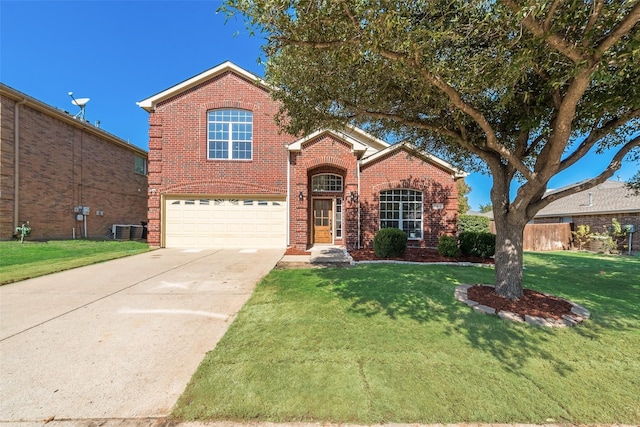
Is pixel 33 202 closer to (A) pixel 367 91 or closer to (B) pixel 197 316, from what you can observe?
(B) pixel 197 316

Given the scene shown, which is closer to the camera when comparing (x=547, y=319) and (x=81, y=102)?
(x=547, y=319)

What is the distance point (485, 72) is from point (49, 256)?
13156mm

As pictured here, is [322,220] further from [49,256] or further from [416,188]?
[49,256]

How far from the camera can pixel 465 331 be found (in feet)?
12.3

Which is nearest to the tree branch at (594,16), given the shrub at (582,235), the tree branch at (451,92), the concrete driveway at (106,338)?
the tree branch at (451,92)

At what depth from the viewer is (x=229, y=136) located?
12727 millimetres

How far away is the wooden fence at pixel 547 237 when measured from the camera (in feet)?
54.3

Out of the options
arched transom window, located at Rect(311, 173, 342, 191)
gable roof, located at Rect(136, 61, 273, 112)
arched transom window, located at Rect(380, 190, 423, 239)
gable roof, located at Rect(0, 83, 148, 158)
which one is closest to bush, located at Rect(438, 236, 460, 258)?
arched transom window, located at Rect(380, 190, 423, 239)

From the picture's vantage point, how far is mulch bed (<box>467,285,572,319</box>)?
A: 4.35 m

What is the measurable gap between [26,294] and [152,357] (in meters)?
4.38

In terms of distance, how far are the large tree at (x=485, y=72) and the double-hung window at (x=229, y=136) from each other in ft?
23.8

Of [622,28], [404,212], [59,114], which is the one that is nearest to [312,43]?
[622,28]

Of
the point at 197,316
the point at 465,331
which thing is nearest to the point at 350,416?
the point at 465,331

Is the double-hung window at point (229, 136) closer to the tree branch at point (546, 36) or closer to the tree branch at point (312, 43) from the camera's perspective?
the tree branch at point (312, 43)
